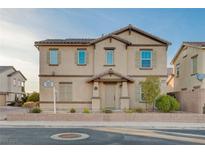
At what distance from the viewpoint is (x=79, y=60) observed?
20.8 m

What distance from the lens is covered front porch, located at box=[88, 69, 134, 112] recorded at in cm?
2002

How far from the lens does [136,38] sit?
20.8 metres

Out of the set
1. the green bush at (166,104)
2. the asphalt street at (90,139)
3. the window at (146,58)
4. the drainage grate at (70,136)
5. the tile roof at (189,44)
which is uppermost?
the tile roof at (189,44)

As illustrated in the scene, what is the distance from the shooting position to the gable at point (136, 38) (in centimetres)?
2058

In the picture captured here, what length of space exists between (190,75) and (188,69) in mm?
945

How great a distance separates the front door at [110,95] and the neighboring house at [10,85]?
21.3 meters

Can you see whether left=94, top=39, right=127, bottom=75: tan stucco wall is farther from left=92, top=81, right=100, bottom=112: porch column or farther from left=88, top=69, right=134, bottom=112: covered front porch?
left=92, top=81, right=100, bottom=112: porch column

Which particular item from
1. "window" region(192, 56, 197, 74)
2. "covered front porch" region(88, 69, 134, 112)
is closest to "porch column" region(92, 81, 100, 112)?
"covered front porch" region(88, 69, 134, 112)

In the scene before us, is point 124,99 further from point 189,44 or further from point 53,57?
point 189,44

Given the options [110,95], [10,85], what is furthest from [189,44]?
[10,85]

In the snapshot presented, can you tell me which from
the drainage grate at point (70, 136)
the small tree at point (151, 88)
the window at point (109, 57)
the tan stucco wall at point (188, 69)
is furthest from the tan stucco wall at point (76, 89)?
the tan stucco wall at point (188, 69)

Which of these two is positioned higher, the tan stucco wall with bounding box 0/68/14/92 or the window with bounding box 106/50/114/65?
the window with bounding box 106/50/114/65

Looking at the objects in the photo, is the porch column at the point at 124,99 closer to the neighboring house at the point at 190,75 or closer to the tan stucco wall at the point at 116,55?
the tan stucco wall at the point at 116,55

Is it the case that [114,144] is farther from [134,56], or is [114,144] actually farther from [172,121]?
[134,56]
